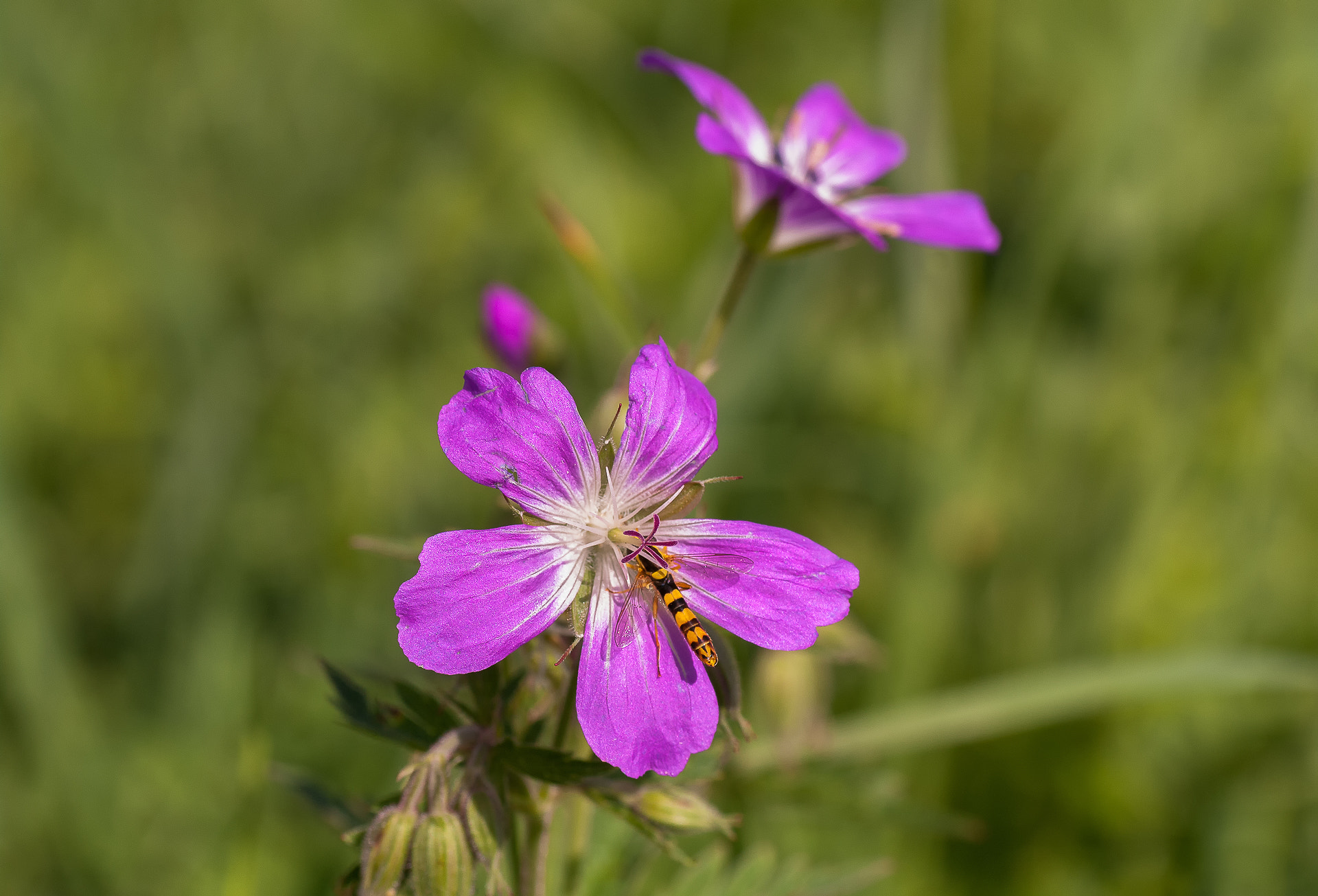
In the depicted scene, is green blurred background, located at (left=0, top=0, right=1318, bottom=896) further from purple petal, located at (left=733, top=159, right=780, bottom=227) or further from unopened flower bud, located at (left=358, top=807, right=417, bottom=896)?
purple petal, located at (left=733, top=159, right=780, bottom=227)

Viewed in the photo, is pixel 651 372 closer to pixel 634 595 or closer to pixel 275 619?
pixel 634 595

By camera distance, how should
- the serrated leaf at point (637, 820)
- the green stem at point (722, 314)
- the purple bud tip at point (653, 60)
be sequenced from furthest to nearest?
the purple bud tip at point (653, 60) → the green stem at point (722, 314) → the serrated leaf at point (637, 820)

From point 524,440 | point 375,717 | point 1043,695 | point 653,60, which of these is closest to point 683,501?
point 524,440

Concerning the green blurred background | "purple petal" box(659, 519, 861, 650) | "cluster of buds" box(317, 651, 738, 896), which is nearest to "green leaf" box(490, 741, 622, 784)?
"cluster of buds" box(317, 651, 738, 896)

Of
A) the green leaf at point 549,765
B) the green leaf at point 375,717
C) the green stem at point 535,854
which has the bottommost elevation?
the green stem at point 535,854

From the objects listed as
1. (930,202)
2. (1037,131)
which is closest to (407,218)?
(1037,131)

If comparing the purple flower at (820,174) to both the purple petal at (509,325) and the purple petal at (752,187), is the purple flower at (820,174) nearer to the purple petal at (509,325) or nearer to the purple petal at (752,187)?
the purple petal at (752,187)

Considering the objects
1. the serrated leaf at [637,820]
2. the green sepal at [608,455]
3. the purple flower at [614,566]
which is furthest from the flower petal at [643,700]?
the green sepal at [608,455]

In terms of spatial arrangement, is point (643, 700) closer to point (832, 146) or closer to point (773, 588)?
point (773, 588)
